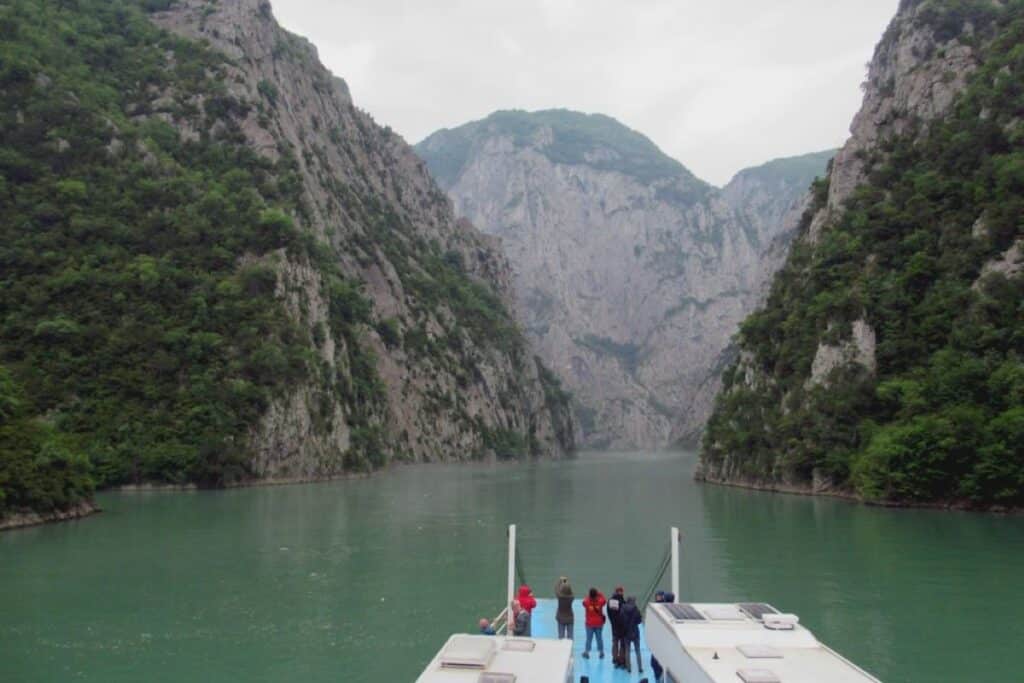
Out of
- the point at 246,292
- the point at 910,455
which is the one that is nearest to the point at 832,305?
the point at 910,455

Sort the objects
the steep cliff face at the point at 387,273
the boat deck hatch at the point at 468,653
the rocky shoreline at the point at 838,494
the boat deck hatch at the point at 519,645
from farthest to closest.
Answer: the steep cliff face at the point at 387,273 → the rocky shoreline at the point at 838,494 → the boat deck hatch at the point at 519,645 → the boat deck hatch at the point at 468,653

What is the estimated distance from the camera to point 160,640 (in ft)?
73.2

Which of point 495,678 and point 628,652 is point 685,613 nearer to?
point 628,652

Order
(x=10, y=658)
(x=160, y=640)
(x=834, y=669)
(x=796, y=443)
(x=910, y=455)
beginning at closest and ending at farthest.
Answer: (x=834, y=669)
(x=10, y=658)
(x=160, y=640)
(x=910, y=455)
(x=796, y=443)

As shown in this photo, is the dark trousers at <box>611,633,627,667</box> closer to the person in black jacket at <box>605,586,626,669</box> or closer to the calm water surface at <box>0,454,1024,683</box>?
the person in black jacket at <box>605,586,626,669</box>

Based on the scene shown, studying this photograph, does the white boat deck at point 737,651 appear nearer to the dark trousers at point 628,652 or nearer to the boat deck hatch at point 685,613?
the boat deck hatch at point 685,613

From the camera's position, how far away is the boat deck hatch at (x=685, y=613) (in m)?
14.3

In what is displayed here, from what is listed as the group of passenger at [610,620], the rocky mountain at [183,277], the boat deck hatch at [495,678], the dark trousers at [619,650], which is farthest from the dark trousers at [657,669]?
the rocky mountain at [183,277]

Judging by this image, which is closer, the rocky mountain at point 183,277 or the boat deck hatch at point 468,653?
the boat deck hatch at point 468,653

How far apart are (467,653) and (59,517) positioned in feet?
138

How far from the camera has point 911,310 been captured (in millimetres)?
61469

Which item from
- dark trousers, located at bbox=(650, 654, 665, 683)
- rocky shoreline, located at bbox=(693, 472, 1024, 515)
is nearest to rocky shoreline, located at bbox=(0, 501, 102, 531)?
dark trousers, located at bbox=(650, 654, 665, 683)

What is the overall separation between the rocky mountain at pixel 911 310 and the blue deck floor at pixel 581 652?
3523cm

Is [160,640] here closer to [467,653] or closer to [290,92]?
[467,653]
